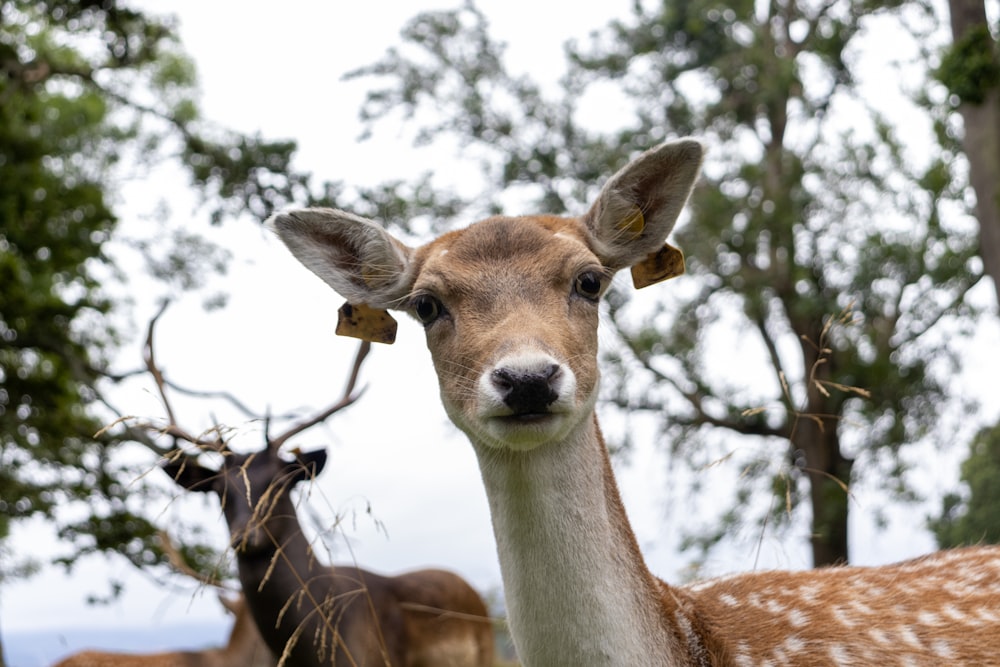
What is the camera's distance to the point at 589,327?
12.0 feet

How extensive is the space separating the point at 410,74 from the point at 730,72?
4.58 metres

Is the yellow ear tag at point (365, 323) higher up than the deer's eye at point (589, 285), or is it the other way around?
the yellow ear tag at point (365, 323)

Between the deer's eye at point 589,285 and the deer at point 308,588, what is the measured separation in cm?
199

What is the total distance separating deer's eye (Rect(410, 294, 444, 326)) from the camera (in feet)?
12.2

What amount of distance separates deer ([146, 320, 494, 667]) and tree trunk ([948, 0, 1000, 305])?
22.4 feet

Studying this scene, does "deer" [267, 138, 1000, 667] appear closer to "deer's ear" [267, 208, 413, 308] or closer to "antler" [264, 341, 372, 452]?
"deer's ear" [267, 208, 413, 308]

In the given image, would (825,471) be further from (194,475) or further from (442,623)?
(194,475)

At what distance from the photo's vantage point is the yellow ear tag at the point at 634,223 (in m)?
4.00

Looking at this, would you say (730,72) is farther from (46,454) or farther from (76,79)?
(46,454)

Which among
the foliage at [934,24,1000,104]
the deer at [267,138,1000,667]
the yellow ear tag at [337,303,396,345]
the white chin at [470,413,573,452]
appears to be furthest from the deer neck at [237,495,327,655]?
the foliage at [934,24,1000,104]

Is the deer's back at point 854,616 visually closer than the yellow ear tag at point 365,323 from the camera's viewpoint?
Yes

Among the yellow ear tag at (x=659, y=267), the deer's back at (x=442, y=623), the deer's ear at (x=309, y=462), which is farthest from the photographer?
the deer's back at (x=442, y=623)

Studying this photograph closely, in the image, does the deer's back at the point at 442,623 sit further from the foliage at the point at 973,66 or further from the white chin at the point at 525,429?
the foliage at the point at 973,66

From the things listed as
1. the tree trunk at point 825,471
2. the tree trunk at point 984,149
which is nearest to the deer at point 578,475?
the tree trunk at point 984,149
